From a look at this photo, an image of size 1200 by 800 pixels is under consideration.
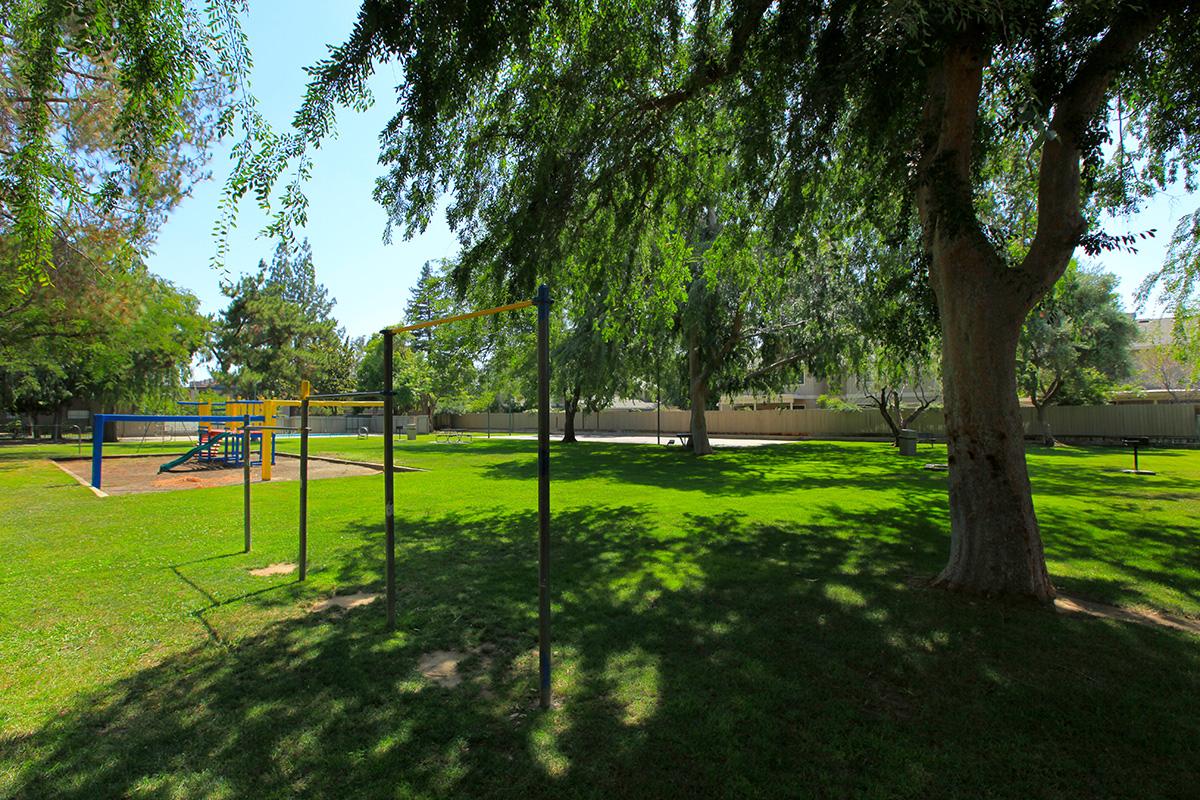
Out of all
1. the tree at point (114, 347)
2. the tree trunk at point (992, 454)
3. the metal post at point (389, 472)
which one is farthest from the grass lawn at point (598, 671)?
the tree at point (114, 347)

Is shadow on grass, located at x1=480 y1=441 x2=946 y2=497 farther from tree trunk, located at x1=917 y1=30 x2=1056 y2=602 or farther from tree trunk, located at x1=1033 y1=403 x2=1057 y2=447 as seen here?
tree trunk, located at x1=1033 y1=403 x2=1057 y2=447

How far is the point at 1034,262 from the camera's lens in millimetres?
4836

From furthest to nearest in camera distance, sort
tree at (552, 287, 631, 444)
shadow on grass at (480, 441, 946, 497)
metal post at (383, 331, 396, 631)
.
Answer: tree at (552, 287, 631, 444) < shadow on grass at (480, 441, 946, 497) < metal post at (383, 331, 396, 631)

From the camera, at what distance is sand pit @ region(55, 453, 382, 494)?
1282cm

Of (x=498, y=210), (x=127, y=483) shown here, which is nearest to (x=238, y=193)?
(x=498, y=210)

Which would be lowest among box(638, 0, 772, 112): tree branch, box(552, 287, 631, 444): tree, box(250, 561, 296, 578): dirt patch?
box(250, 561, 296, 578): dirt patch

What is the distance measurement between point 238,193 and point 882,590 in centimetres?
588

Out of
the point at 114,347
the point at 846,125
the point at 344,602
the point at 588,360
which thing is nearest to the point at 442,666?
the point at 344,602

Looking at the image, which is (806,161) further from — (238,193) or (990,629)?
(238,193)

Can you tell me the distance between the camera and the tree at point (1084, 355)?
79.7 ft

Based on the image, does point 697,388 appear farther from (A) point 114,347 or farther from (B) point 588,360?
(A) point 114,347

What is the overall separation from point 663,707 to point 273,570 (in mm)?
4502

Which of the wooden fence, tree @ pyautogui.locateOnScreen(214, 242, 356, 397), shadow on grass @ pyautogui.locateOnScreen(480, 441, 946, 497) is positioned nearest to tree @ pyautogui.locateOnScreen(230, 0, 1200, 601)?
shadow on grass @ pyautogui.locateOnScreen(480, 441, 946, 497)

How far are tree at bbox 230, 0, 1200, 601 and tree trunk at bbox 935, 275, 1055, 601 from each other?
2cm
